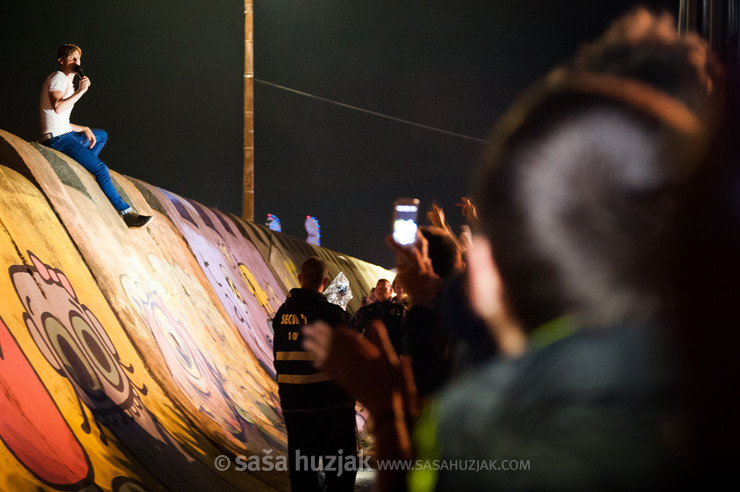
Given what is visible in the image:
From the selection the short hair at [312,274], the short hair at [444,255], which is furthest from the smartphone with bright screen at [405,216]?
the short hair at [444,255]

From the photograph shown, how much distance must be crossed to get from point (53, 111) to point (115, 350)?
315 cm

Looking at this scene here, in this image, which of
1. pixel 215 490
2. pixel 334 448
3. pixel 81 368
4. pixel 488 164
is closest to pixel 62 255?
pixel 81 368

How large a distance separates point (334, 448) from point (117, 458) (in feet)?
5.60

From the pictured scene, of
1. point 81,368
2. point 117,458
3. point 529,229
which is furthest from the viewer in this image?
point 81,368

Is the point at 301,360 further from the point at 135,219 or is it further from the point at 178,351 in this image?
the point at 135,219

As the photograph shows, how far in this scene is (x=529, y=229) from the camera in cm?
82

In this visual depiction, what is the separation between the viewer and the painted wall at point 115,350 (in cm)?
485

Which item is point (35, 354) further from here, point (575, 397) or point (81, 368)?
point (575, 397)

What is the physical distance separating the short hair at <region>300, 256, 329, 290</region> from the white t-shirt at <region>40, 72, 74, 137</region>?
155 inches

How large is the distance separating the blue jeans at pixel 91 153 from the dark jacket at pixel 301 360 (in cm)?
413

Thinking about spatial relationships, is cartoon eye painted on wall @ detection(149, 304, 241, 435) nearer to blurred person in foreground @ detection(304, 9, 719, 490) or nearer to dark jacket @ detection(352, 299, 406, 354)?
dark jacket @ detection(352, 299, 406, 354)

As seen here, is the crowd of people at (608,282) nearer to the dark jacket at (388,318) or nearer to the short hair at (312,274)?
the dark jacket at (388,318)

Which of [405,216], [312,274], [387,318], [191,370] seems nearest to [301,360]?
[312,274]

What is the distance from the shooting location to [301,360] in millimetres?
5473
